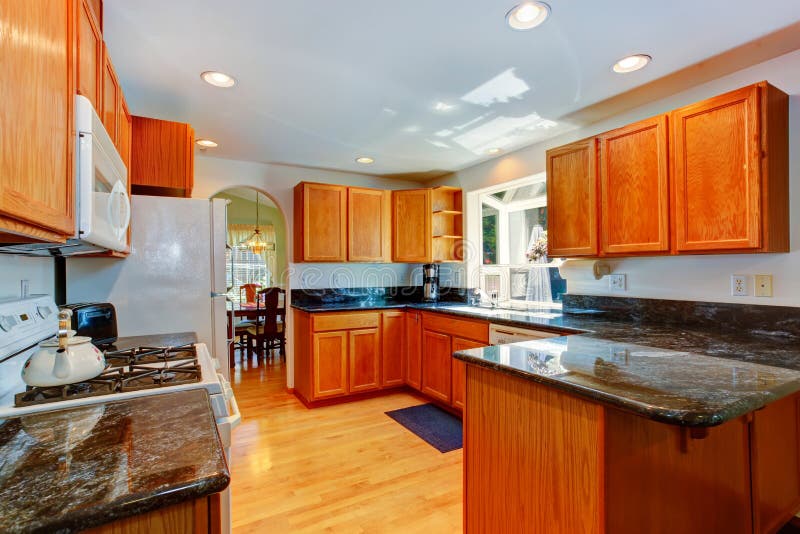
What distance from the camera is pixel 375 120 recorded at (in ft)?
8.79

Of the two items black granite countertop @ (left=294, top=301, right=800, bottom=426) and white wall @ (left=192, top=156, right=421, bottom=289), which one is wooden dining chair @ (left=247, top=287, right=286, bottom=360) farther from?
black granite countertop @ (left=294, top=301, right=800, bottom=426)

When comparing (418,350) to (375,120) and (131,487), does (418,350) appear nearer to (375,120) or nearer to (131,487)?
(375,120)

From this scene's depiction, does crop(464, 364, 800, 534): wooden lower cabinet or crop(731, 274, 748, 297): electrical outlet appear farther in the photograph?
crop(731, 274, 748, 297): electrical outlet

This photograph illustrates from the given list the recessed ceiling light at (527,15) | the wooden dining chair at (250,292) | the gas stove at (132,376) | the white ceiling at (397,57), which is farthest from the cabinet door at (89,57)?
the wooden dining chair at (250,292)

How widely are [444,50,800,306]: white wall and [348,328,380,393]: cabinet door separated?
5.82ft

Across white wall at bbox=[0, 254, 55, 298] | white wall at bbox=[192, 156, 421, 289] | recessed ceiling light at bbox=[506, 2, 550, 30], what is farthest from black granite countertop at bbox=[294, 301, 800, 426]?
white wall at bbox=[192, 156, 421, 289]

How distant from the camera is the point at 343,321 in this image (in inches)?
136

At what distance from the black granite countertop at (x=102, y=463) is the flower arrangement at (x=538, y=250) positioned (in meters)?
2.83

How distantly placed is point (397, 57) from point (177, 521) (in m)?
1.94

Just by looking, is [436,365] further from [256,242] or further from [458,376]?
[256,242]

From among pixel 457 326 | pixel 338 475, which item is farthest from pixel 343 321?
pixel 338 475

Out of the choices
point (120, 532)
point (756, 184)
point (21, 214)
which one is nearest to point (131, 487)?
point (120, 532)

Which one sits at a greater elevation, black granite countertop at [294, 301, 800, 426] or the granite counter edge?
black granite countertop at [294, 301, 800, 426]

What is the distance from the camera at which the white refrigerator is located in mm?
2146
